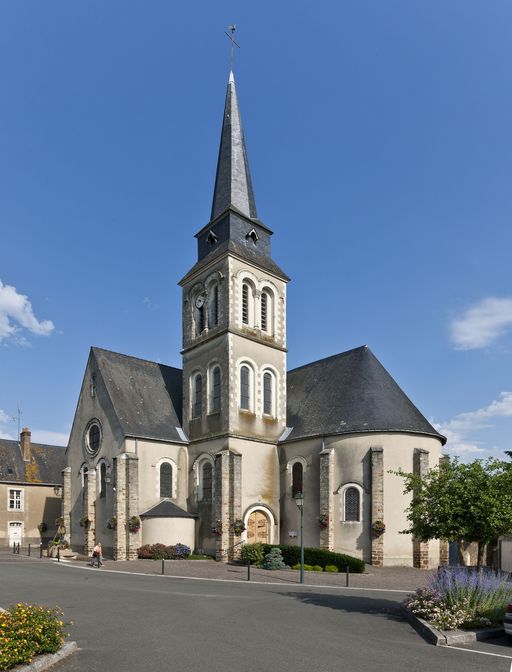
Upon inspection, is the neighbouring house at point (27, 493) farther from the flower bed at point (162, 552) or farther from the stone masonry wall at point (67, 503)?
the flower bed at point (162, 552)

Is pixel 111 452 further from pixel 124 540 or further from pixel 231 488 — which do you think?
pixel 231 488

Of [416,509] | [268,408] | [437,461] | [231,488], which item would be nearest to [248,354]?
[268,408]

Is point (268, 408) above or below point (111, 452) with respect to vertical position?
above

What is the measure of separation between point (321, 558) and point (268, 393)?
10.8 meters

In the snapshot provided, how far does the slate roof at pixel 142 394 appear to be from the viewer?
3219 cm

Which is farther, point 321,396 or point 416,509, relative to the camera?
point 321,396

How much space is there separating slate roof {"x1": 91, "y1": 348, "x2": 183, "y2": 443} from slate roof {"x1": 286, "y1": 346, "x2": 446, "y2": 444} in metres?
7.52

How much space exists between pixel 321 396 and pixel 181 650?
2369 cm

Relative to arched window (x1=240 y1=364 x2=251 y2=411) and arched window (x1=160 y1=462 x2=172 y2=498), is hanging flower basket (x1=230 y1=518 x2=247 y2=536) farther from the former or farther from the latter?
arched window (x1=240 y1=364 x2=251 y2=411)

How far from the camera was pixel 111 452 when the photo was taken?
105 ft

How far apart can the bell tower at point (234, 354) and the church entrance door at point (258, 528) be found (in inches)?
10.9

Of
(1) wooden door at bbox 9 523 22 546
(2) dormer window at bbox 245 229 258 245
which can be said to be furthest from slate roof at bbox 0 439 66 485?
(2) dormer window at bbox 245 229 258 245

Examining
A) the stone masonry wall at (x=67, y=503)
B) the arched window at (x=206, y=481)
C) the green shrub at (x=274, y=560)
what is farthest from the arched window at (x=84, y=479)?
the green shrub at (x=274, y=560)

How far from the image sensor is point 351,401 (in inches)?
1194
